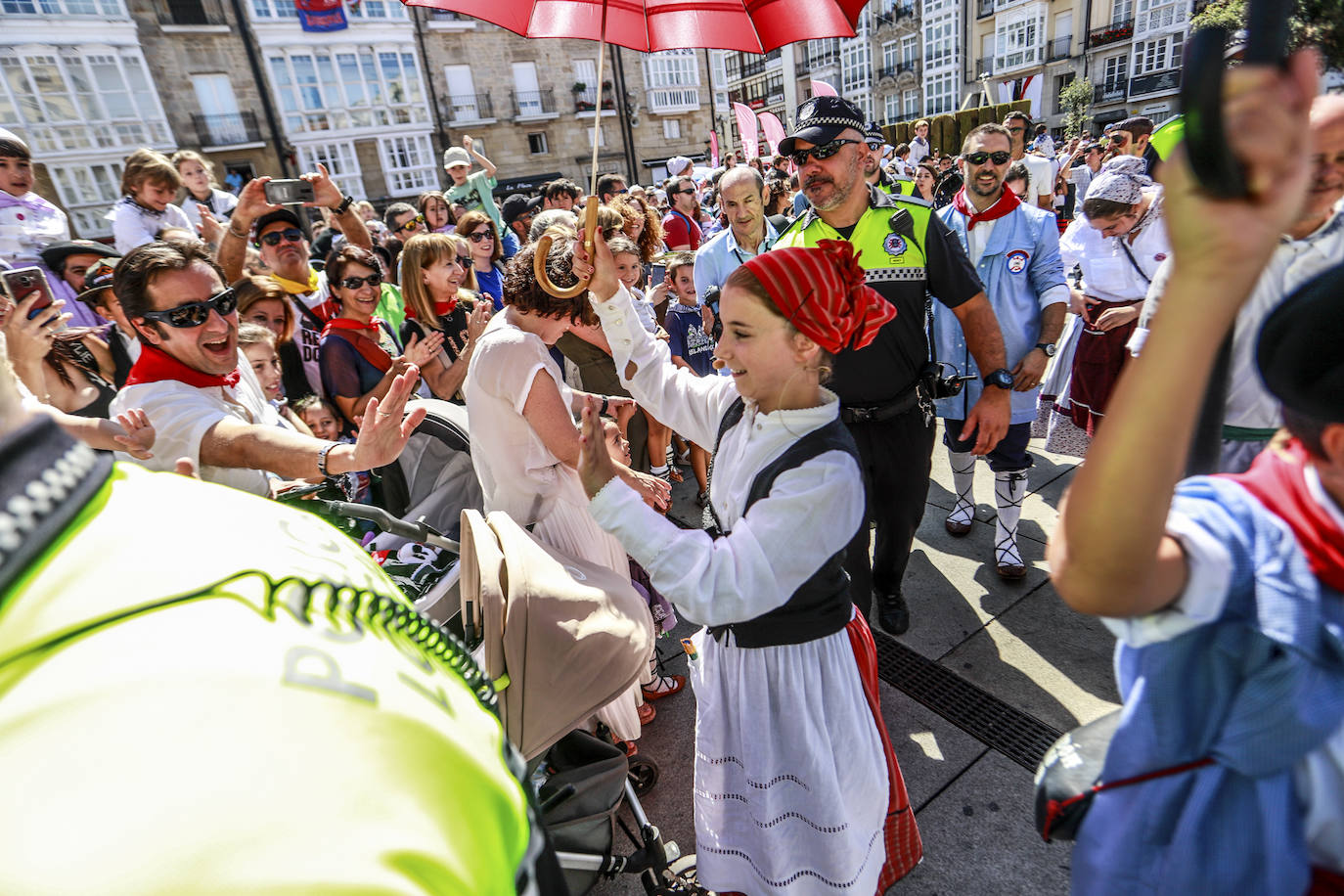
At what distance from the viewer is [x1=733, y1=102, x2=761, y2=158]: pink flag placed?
9688mm

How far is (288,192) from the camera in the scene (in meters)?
4.87

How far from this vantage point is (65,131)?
2444cm

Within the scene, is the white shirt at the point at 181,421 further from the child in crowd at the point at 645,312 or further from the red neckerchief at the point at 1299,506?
the red neckerchief at the point at 1299,506

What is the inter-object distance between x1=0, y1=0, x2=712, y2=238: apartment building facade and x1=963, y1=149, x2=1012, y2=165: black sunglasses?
26436mm

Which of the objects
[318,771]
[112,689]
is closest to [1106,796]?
[318,771]

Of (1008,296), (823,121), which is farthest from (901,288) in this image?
(1008,296)

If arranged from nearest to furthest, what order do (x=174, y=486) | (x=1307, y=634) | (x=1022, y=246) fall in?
(x=174, y=486)
(x=1307, y=634)
(x=1022, y=246)

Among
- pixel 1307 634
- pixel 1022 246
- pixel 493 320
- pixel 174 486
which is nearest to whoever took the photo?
pixel 174 486

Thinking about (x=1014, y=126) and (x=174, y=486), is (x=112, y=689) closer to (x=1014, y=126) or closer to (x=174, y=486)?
(x=174, y=486)

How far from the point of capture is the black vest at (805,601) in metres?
1.70

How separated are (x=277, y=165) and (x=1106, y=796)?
1312 inches

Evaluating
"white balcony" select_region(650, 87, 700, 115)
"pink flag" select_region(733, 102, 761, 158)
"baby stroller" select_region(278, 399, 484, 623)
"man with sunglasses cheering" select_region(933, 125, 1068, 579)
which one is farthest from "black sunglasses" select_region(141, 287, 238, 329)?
"white balcony" select_region(650, 87, 700, 115)

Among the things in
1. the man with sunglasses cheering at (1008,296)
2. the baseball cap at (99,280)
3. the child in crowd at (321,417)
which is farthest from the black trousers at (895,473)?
the baseball cap at (99,280)

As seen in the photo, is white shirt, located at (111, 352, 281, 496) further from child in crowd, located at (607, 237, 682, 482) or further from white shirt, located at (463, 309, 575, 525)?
child in crowd, located at (607, 237, 682, 482)
